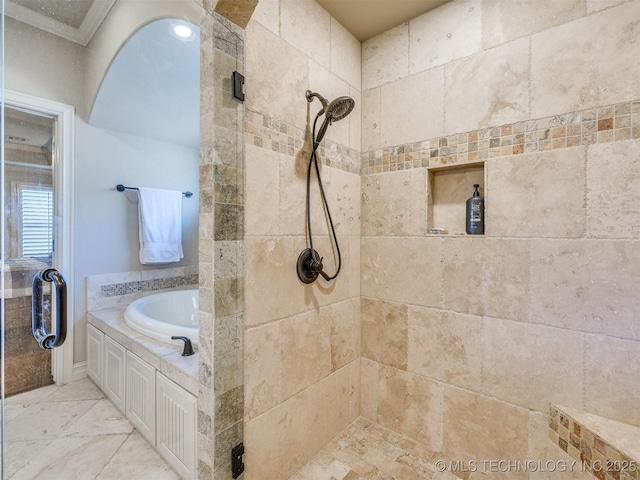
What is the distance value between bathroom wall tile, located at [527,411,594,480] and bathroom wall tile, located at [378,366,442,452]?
42 centimetres

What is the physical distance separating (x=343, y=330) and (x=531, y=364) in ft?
3.19

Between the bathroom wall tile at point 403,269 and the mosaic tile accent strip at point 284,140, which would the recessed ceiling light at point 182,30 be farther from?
the bathroom wall tile at point 403,269

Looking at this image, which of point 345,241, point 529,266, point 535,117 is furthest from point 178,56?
point 529,266

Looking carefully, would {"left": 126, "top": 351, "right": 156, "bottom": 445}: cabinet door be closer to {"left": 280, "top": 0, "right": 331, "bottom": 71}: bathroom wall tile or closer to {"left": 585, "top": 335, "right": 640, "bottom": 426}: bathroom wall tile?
{"left": 280, "top": 0, "right": 331, "bottom": 71}: bathroom wall tile

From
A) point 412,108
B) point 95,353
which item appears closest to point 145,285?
point 95,353

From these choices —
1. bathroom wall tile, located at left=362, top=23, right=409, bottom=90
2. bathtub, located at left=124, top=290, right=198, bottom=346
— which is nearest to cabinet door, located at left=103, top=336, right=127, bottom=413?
bathtub, located at left=124, top=290, right=198, bottom=346

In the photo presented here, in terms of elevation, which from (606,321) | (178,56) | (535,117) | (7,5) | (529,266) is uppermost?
(178,56)

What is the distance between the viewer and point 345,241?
1768 mm

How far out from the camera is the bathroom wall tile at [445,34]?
1466mm

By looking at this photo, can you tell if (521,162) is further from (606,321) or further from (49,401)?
(49,401)

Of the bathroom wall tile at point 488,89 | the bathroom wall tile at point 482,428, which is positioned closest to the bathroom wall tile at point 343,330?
the bathroom wall tile at point 482,428

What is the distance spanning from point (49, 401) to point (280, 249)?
1.52 meters

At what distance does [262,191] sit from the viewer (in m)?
1.27

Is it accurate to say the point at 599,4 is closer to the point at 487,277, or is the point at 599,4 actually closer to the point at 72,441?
the point at 487,277
